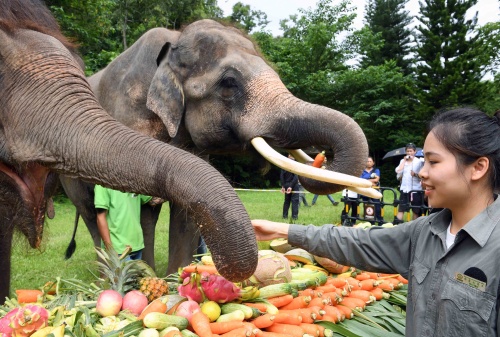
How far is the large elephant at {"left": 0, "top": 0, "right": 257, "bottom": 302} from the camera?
1.81m

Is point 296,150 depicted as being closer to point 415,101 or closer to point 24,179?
point 24,179

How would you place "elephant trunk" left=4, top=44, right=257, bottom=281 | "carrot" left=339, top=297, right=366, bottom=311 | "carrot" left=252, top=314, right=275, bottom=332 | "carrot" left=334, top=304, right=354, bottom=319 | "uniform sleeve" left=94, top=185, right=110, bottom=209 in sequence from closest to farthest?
"elephant trunk" left=4, top=44, right=257, bottom=281, "carrot" left=252, top=314, right=275, bottom=332, "carrot" left=334, top=304, right=354, bottom=319, "carrot" left=339, top=297, right=366, bottom=311, "uniform sleeve" left=94, top=185, right=110, bottom=209

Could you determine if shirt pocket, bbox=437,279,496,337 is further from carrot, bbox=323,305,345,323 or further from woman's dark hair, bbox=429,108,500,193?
carrot, bbox=323,305,345,323

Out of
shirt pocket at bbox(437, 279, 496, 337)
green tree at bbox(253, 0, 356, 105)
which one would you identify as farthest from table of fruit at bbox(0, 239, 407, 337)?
green tree at bbox(253, 0, 356, 105)

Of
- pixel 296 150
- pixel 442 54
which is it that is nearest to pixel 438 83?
pixel 442 54

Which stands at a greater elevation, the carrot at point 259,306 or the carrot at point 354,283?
the carrot at point 259,306

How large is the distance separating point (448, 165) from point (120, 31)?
24040 mm

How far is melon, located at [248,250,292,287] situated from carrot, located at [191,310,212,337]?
0.51m

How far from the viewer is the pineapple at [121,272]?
2777 mm

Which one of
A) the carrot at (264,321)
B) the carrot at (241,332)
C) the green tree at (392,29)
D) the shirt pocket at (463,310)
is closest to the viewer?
the shirt pocket at (463,310)

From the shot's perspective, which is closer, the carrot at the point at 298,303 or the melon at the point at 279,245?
the carrot at the point at 298,303

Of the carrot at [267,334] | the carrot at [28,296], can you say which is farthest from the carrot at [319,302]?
the carrot at [28,296]

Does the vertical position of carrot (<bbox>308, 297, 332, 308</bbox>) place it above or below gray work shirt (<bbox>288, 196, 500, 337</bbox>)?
below

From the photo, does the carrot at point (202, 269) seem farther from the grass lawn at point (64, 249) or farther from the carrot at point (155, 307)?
the grass lawn at point (64, 249)
